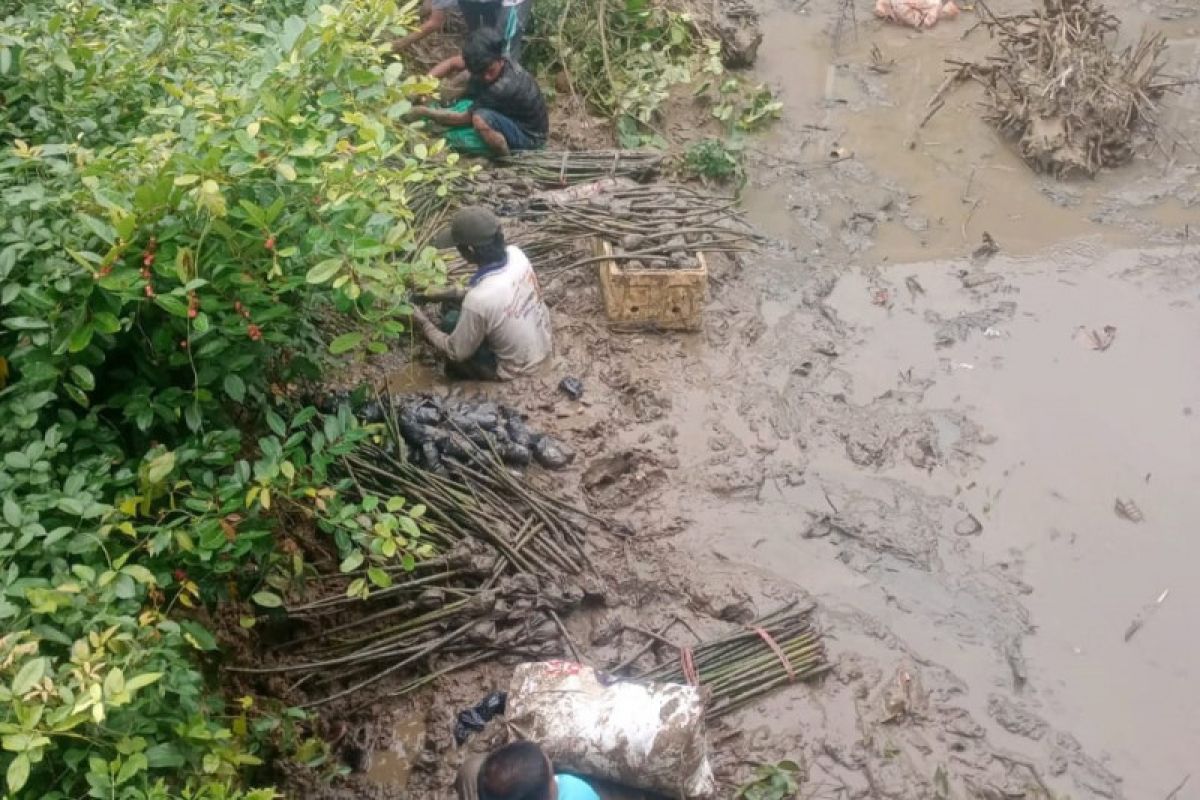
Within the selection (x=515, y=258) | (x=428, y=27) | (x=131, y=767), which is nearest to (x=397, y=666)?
(x=131, y=767)

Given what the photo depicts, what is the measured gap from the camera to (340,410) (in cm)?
375

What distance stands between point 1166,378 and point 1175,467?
0.81m

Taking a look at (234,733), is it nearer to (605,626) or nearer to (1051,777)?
(605,626)

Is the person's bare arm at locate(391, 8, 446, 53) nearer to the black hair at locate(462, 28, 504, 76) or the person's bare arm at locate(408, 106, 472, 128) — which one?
the person's bare arm at locate(408, 106, 472, 128)

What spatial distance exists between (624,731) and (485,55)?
17.0 ft

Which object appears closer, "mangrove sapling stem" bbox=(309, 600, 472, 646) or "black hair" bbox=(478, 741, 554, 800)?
"black hair" bbox=(478, 741, 554, 800)

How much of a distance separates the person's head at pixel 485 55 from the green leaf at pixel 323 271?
4640 millimetres

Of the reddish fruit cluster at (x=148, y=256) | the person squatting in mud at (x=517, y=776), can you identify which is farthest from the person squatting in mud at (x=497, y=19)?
the person squatting in mud at (x=517, y=776)

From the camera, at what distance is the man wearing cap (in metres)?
5.51

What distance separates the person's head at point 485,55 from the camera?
7.26m

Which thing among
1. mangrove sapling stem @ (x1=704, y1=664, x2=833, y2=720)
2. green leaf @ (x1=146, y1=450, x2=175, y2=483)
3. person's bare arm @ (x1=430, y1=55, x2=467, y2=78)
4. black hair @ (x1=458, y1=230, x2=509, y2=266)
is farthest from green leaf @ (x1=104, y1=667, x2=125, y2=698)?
person's bare arm @ (x1=430, y1=55, x2=467, y2=78)

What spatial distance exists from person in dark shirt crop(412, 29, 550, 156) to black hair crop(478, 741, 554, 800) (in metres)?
5.25

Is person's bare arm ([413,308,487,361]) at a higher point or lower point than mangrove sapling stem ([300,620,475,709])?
higher

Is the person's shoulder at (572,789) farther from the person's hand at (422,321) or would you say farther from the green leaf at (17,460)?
the person's hand at (422,321)
